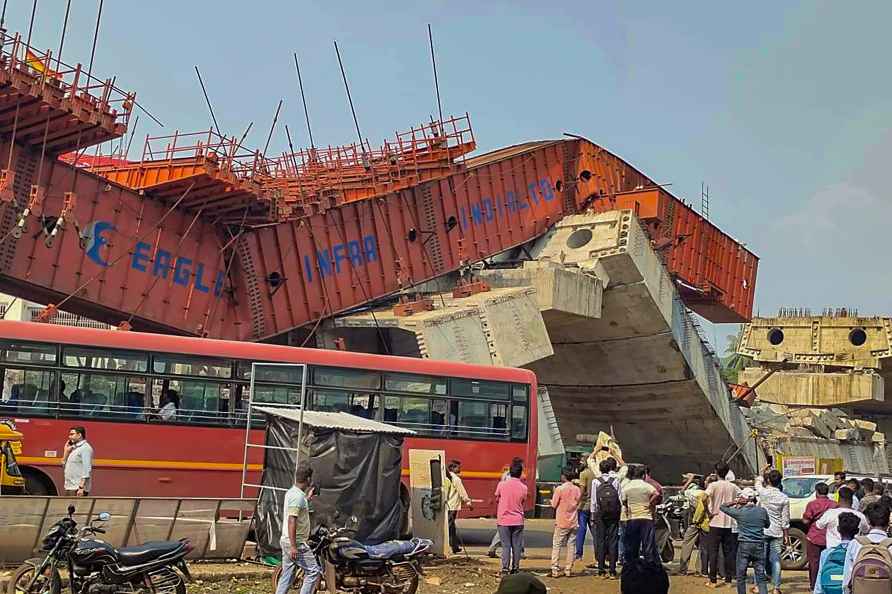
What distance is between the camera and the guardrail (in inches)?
451

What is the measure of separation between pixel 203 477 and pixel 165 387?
1.56 m

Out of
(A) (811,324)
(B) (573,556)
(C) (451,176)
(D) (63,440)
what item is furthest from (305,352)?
(A) (811,324)

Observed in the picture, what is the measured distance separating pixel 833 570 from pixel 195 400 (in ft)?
35.6

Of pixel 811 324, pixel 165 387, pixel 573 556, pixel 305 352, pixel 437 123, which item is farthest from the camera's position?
pixel 811 324

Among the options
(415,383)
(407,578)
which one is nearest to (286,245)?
(415,383)

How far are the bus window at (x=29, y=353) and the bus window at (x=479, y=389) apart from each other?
703cm

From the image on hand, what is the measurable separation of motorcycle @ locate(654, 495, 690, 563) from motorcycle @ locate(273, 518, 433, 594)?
5.66 m

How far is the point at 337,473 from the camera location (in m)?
13.3

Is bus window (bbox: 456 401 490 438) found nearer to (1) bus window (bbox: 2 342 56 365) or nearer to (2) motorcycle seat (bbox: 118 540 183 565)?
(1) bus window (bbox: 2 342 56 365)

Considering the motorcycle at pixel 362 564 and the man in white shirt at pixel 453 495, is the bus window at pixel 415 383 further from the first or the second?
the motorcycle at pixel 362 564

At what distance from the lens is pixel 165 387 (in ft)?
52.1

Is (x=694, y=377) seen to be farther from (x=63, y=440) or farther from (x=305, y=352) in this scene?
(x=63, y=440)

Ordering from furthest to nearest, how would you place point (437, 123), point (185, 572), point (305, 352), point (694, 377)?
point (694, 377), point (437, 123), point (305, 352), point (185, 572)

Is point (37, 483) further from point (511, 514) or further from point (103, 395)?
point (511, 514)
